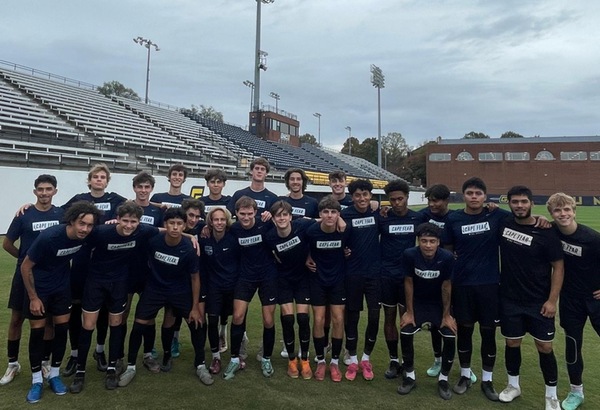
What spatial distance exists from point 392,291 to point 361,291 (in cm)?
35

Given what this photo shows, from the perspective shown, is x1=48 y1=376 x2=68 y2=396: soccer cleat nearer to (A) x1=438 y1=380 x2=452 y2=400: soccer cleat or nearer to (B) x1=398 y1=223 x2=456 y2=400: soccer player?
(B) x1=398 y1=223 x2=456 y2=400: soccer player

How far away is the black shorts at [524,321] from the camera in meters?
3.82

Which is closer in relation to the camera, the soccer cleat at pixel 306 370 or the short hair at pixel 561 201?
the short hair at pixel 561 201

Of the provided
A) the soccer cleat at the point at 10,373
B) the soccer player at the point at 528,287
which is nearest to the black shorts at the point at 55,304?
the soccer cleat at the point at 10,373

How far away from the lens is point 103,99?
32438 millimetres

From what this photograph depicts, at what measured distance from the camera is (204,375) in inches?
167

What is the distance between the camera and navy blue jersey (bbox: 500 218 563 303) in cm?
383

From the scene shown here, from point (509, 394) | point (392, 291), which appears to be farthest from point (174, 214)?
point (509, 394)

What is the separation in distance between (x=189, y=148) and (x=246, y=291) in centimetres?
2520

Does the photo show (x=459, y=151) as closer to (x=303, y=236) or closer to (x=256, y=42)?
(x=256, y=42)

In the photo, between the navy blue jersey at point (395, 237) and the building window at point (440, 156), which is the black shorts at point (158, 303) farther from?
the building window at point (440, 156)

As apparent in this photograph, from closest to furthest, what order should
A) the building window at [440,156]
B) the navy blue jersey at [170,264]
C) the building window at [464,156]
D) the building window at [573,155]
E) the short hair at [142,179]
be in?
the navy blue jersey at [170,264] < the short hair at [142,179] < the building window at [573,155] < the building window at [464,156] < the building window at [440,156]

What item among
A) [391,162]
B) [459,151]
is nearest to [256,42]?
[459,151]

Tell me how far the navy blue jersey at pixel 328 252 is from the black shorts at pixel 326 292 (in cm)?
5
